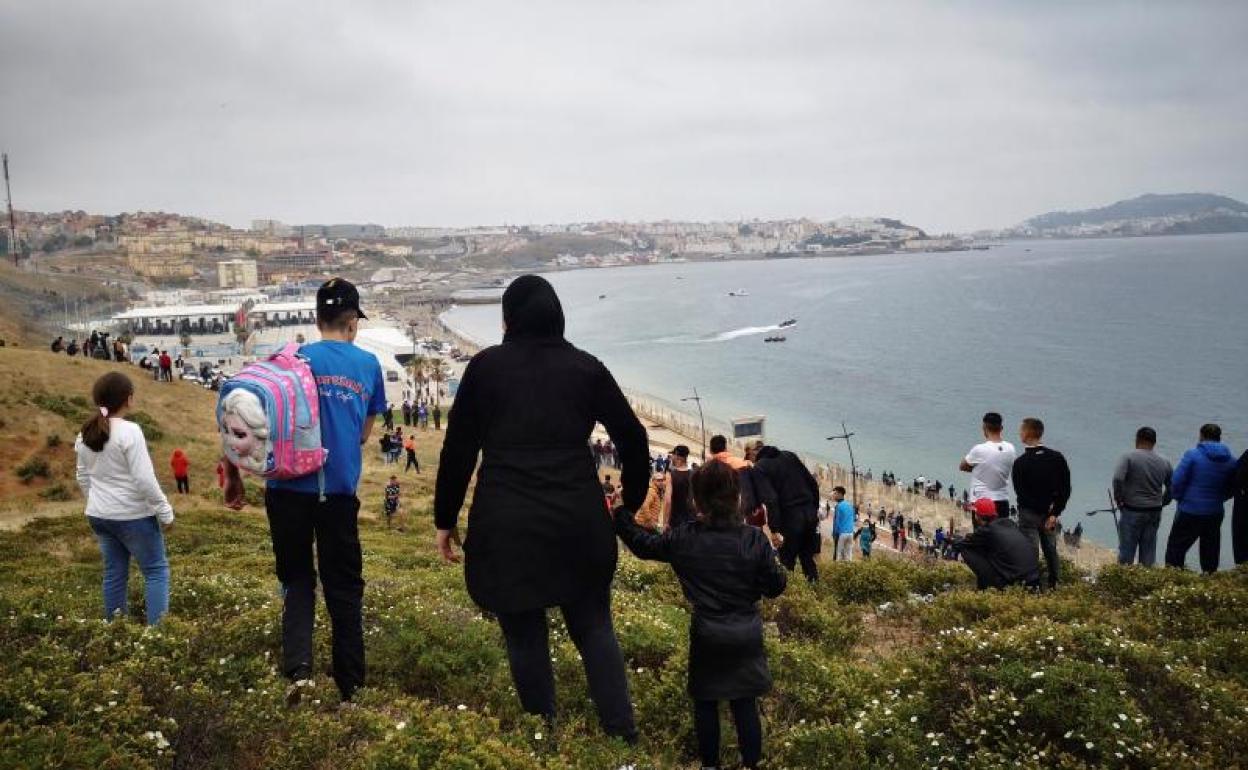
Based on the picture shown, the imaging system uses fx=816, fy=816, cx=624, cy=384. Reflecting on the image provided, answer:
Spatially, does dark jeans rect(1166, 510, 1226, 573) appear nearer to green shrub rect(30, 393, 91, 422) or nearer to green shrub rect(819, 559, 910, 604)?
green shrub rect(819, 559, 910, 604)

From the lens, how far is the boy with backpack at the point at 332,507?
11.9ft

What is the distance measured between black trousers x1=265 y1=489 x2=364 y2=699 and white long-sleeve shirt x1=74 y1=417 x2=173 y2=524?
1044 mm

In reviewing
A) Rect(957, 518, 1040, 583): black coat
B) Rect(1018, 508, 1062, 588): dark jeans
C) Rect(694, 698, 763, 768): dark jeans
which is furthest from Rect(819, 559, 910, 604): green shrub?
Rect(694, 698, 763, 768): dark jeans

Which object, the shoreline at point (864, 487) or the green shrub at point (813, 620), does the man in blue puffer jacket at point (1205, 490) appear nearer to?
the green shrub at point (813, 620)

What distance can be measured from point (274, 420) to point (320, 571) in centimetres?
77

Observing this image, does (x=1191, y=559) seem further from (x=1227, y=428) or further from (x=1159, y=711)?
(x=1159, y=711)

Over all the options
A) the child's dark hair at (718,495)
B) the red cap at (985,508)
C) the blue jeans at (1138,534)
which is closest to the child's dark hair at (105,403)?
the child's dark hair at (718,495)

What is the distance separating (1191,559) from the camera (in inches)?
1158

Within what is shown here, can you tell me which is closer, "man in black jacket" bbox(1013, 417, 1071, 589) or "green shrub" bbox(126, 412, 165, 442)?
"man in black jacket" bbox(1013, 417, 1071, 589)

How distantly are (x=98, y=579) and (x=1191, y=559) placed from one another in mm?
33814

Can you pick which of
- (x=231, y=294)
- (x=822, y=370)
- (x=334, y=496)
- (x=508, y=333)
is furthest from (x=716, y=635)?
(x=231, y=294)

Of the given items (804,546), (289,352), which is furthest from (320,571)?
(804,546)

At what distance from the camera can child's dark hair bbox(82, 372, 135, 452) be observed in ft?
14.1

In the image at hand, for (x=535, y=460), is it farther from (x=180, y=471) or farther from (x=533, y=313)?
(x=180, y=471)
